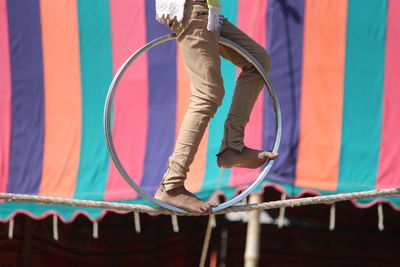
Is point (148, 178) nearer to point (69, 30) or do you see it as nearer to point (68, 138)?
point (68, 138)

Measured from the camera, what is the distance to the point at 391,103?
4227 millimetres

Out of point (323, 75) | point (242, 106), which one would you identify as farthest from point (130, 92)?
point (242, 106)

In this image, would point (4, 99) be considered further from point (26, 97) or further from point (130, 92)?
point (130, 92)

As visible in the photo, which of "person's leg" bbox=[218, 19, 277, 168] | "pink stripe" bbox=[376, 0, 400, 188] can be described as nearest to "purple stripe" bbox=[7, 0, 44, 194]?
"pink stripe" bbox=[376, 0, 400, 188]

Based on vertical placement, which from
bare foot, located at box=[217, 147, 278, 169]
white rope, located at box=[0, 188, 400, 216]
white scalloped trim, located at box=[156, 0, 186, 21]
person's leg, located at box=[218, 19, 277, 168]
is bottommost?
white rope, located at box=[0, 188, 400, 216]

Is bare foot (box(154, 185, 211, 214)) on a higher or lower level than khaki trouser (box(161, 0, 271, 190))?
lower

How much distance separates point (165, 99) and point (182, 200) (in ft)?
5.60

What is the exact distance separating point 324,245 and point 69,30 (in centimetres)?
200

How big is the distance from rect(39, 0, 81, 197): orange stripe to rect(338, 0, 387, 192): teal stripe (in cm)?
145

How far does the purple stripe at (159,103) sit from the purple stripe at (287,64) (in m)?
0.55

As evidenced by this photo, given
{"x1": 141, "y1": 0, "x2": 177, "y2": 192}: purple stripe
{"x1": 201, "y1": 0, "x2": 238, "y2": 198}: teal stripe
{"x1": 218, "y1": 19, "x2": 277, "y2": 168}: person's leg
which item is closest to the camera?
{"x1": 218, "y1": 19, "x2": 277, "y2": 168}: person's leg

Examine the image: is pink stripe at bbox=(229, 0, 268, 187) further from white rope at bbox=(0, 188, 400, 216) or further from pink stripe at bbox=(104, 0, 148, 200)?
white rope at bbox=(0, 188, 400, 216)

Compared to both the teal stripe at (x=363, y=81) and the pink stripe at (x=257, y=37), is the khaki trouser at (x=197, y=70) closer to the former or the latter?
the pink stripe at (x=257, y=37)

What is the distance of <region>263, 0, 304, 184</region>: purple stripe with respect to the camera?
4156 mm
